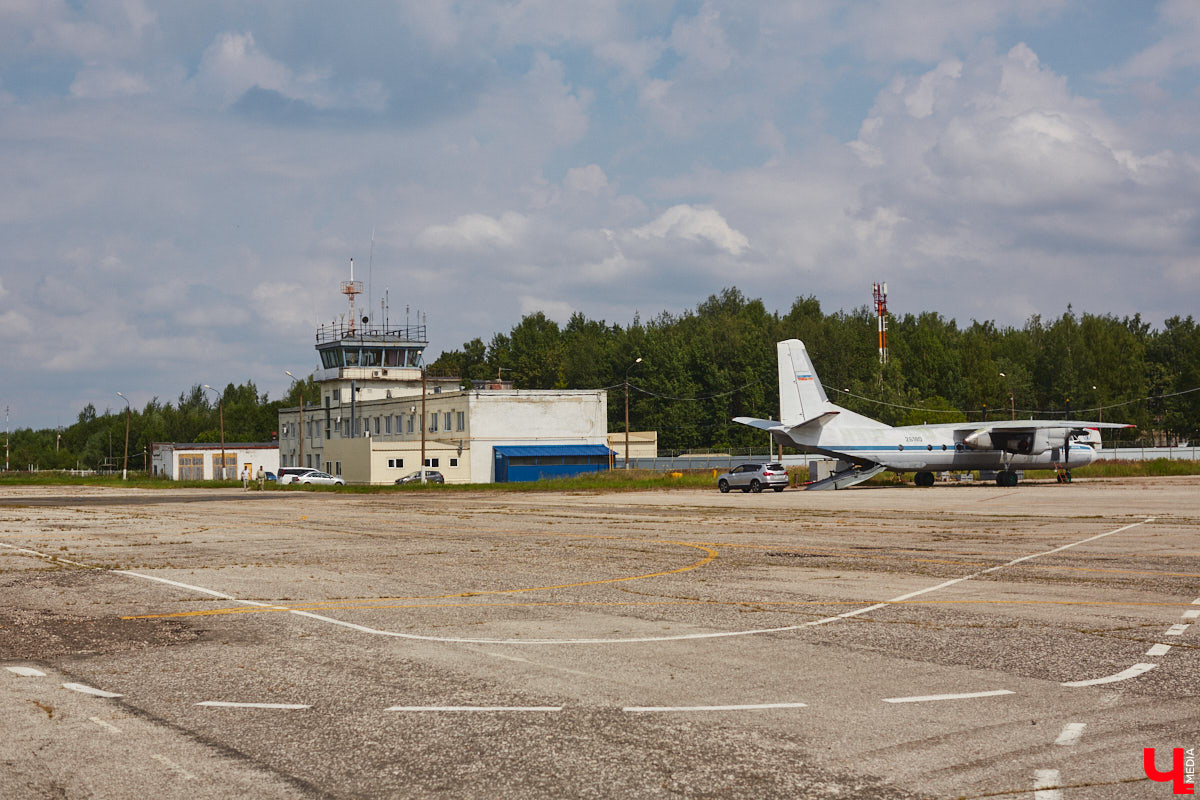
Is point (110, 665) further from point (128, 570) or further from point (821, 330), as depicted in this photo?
point (821, 330)

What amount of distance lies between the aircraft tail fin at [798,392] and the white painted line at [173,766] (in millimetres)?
49677

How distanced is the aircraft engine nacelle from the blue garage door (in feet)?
120

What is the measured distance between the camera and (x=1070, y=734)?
24.2 feet

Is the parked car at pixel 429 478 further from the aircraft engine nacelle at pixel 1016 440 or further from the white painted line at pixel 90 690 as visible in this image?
the white painted line at pixel 90 690

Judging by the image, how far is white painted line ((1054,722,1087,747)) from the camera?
282 inches

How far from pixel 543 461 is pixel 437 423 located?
433 inches

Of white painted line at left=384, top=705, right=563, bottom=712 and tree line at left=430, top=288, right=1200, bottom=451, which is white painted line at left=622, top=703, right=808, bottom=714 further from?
tree line at left=430, top=288, right=1200, bottom=451

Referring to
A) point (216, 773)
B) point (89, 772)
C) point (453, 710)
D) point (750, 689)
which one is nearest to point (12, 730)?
point (89, 772)

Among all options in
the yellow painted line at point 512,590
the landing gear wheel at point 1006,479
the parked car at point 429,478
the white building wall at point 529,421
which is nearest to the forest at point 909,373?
the white building wall at point 529,421

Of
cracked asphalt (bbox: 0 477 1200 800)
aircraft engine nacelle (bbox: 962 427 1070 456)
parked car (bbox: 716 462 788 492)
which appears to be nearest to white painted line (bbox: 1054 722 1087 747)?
cracked asphalt (bbox: 0 477 1200 800)

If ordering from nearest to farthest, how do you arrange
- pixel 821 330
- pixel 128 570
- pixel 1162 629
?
pixel 1162 629
pixel 128 570
pixel 821 330

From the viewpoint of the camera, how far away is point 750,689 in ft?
29.1

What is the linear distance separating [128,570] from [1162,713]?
17330 millimetres

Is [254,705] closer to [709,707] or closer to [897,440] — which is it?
[709,707]
